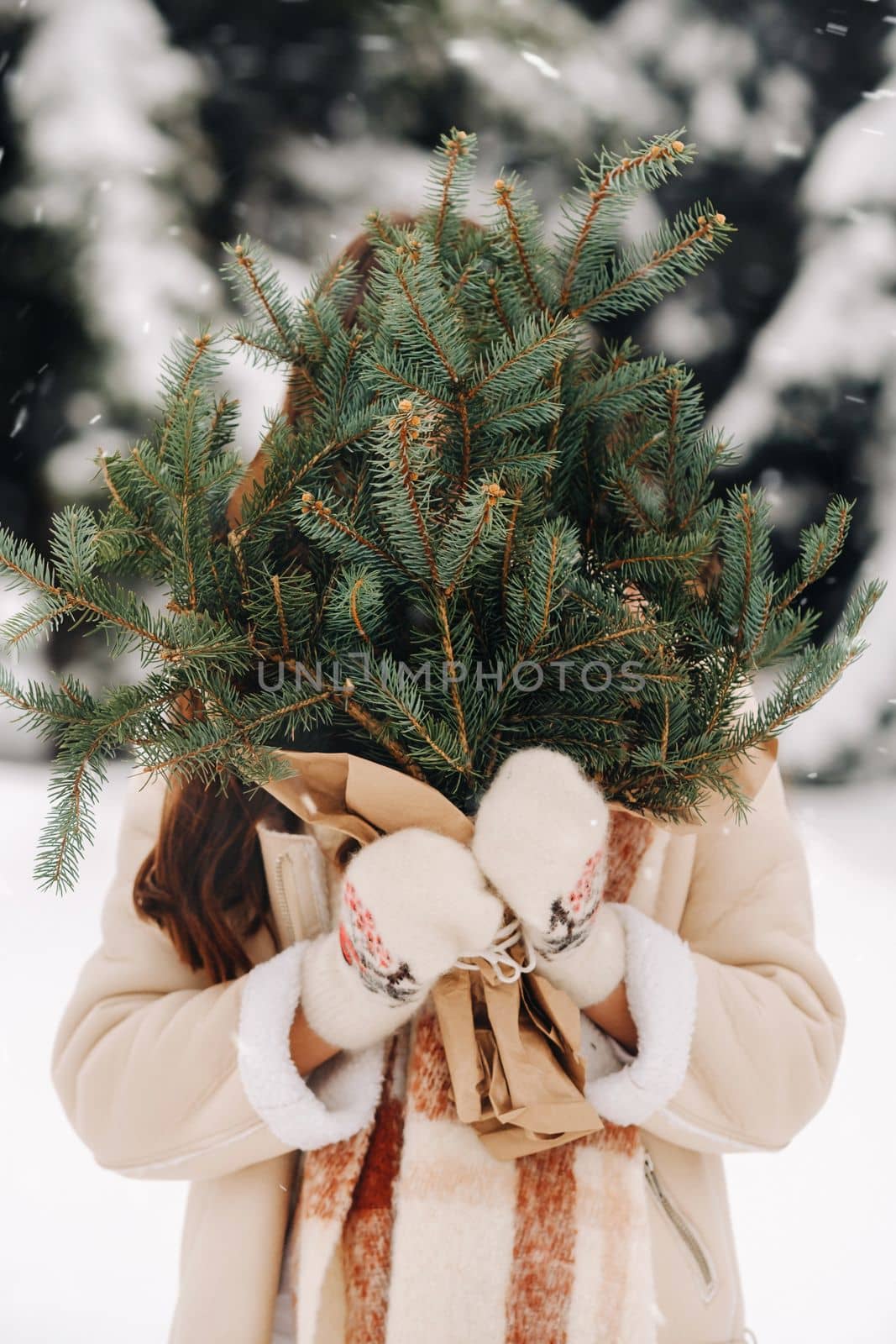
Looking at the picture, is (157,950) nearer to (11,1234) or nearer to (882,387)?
(11,1234)

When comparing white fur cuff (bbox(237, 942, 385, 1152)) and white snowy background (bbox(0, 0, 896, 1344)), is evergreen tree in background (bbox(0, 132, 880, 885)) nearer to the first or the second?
white fur cuff (bbox(237, 942, 385, 1152))

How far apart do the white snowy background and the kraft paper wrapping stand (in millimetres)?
724

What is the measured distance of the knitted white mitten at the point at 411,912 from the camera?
61 cm

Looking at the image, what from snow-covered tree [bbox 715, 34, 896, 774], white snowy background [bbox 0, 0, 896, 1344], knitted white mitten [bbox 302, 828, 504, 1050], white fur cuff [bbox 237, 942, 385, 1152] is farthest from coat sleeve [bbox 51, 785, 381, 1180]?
snow-covered tree [bbox 715, 34, 896, 774]

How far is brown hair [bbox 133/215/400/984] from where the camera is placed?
0.86 m

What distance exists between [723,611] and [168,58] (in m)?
1.17

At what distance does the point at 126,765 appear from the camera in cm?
147

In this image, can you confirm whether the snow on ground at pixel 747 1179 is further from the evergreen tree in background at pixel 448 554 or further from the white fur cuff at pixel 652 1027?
the evergreen tree in background at pixel 448 554

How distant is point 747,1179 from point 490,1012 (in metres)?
0.93

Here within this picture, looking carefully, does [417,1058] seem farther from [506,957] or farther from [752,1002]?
[752,1002]

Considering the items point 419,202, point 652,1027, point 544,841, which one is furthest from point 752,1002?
point 419,202

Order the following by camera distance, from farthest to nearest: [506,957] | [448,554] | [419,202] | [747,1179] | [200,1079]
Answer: [747,1179] → [419,202] → [200,1079] → [506,957] → [448,554]

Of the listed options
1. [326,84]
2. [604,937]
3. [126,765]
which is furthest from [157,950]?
[326,84]

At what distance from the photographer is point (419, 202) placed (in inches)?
47.7
